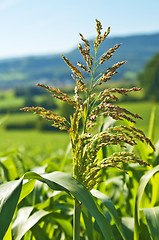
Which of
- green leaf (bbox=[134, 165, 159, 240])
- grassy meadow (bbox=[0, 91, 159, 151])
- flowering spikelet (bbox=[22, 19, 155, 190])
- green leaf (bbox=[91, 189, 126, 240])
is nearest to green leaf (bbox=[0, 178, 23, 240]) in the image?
flowering spikelet (bbox=[22, 19, 155, 190])

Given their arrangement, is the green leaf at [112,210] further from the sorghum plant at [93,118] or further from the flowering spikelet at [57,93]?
the flowering spikelet at [57,93]

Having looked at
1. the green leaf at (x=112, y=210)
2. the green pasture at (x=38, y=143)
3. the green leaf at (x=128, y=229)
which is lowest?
the green pasture at (x=38, y=143)

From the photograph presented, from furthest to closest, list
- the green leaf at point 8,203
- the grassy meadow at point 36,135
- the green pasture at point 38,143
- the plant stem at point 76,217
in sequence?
the grassy meadow at point 36,135, the green pasture at point 38,143, the plant stem at point 76,217, the green leaf at point 8,203

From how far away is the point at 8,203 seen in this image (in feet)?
2.88

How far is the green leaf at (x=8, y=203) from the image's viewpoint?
855 mm

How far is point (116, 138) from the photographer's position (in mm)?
916

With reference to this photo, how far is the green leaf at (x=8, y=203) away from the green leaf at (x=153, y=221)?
2.13 feet

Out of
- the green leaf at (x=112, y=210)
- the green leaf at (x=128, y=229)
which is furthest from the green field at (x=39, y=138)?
the green leaf at (x=112, y=210)

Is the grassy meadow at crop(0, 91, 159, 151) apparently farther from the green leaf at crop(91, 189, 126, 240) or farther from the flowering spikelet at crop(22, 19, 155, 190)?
the flowering spikelet at crop(22, 19, 155, 190)

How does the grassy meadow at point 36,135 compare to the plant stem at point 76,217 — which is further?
the grassy meadow at point 36,135

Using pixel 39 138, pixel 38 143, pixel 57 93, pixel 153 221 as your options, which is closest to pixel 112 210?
pixel 153 221

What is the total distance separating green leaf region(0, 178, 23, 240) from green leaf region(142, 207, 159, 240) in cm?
65

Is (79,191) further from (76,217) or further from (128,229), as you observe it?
(128,229)

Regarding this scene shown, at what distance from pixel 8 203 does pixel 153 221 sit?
2.30 ft
